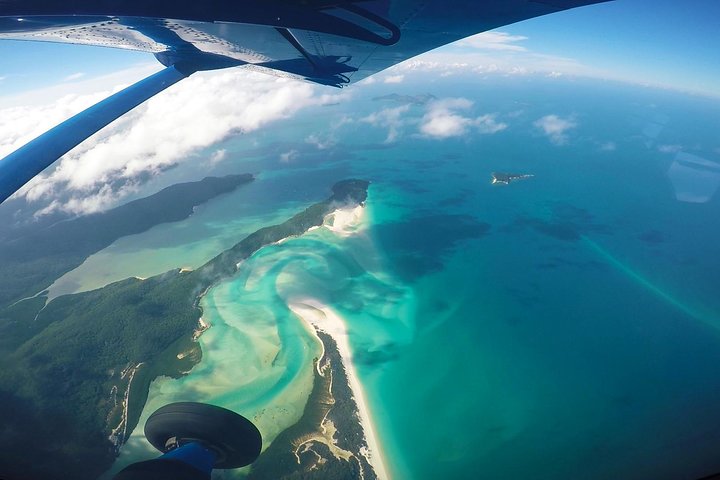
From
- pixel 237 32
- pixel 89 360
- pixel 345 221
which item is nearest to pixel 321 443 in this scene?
pixel 237 32

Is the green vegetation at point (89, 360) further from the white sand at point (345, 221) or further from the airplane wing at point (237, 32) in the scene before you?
the airplane wing at point (237, 32)

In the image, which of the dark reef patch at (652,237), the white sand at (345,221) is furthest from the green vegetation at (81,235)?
the dark reef patch at (652,237)

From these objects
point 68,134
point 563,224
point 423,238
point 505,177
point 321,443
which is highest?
point 68,134

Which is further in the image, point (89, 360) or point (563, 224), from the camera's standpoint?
point (563, 224)

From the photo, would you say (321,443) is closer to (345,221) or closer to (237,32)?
(237,32)

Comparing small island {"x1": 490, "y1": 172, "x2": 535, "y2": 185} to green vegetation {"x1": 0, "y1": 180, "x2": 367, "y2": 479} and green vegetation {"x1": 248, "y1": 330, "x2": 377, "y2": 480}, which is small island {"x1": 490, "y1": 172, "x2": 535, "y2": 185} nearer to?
green vegetation {"x1": 0, "y1": 180, "x2": 367, "y2": 479}

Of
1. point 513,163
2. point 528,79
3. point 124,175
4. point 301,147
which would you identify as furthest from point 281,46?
point 528,79

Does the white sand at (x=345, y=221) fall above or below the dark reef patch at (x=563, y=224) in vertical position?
above

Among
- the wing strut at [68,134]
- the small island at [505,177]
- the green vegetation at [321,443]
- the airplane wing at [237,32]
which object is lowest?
the green vegetation at [321,443]

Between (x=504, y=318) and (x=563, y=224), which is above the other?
(x=563, y=224)
